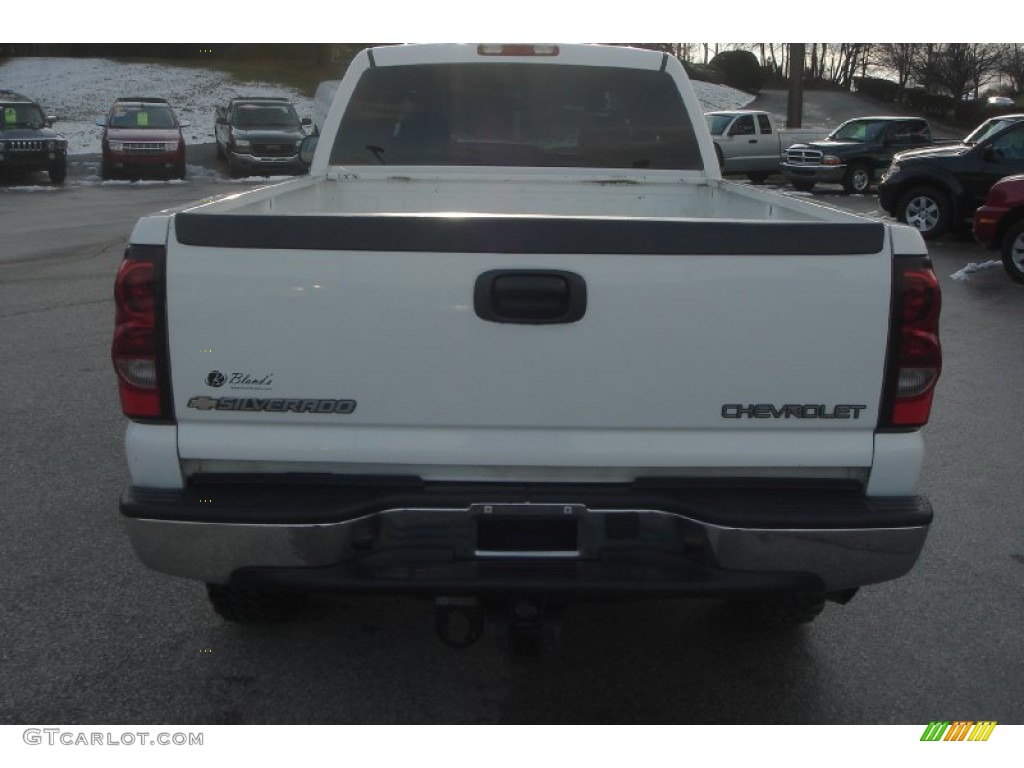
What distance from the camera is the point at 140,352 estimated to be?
110 inches

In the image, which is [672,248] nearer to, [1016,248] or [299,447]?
[299,447]

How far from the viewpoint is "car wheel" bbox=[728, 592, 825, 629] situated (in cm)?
357

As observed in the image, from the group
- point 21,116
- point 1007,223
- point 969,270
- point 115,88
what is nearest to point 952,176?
point 969,270

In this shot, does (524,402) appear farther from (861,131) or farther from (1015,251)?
(861,131)

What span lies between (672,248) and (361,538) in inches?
43.3

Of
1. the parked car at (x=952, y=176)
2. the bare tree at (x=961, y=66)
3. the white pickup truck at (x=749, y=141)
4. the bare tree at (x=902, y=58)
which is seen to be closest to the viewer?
the parked car at (x=952, y=176)

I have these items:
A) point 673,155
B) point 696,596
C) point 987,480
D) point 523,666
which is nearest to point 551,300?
point 696,596

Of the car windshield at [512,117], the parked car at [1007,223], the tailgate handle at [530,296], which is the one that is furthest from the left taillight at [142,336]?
the parked car at [1007,223]

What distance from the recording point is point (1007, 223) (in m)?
11.6

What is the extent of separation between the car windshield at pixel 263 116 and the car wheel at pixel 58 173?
472 cm

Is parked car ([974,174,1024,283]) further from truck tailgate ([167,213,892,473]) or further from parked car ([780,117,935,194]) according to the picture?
parked car ([780,117,935,194])

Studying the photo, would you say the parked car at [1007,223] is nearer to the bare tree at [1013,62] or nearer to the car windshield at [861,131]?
the car windshield at [861,131]

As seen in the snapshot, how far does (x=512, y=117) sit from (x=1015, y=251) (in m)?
8.27

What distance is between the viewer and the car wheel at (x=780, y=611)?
3574 mm
